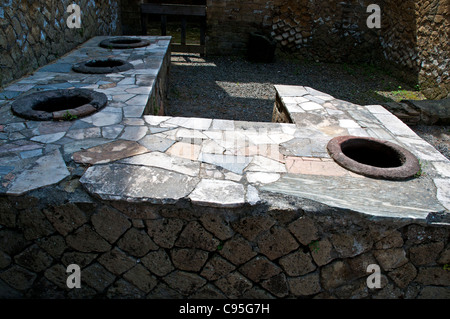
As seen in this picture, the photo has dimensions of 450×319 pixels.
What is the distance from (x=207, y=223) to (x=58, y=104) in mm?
2596

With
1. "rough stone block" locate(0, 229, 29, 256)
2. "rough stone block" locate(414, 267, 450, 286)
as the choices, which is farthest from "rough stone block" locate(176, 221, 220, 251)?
"rough stone block" locate(414, 267, 450, 286)

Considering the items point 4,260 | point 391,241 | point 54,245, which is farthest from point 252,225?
point 4,260

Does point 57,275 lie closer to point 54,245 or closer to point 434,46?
point 54,245

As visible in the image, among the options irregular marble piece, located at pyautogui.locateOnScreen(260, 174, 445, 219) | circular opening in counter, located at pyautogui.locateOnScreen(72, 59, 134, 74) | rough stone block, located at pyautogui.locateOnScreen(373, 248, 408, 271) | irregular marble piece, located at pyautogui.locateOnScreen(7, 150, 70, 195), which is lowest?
rough stone block, located at pyautogui.locateOnScreen(373, 248, 408, 271)

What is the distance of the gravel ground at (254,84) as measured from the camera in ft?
18.9

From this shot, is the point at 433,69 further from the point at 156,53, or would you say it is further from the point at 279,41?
the point at 156,53

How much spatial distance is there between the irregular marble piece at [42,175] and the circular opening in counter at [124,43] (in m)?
4.15

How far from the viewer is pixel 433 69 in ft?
22.6

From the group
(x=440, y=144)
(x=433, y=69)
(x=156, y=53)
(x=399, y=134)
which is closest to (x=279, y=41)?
(x=433, y=69)

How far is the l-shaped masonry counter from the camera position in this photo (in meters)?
2.03

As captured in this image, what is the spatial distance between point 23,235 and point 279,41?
8691 millimetres

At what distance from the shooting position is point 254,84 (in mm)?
7355

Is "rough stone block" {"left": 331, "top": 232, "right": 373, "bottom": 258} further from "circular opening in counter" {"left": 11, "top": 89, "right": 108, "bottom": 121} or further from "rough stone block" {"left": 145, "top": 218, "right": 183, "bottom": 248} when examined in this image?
"circular opening in counter" {"left": 11, "top": 89, "right": 108, "bottom": 121}

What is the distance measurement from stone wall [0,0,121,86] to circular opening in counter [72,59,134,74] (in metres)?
0.59
